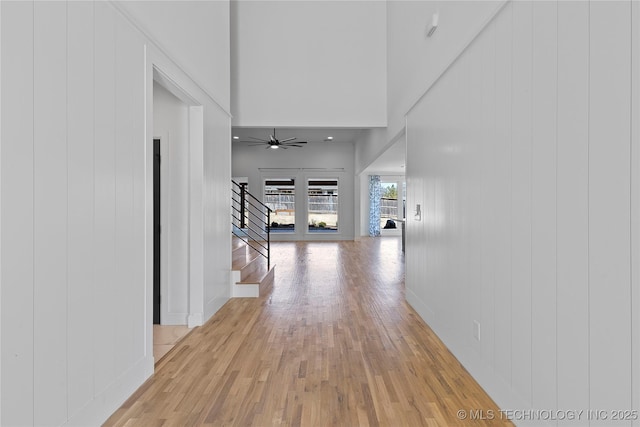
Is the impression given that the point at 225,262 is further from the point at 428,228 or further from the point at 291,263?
the point at 291,263

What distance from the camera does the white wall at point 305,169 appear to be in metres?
12.1

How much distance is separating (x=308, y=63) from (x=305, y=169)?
675 centimetres

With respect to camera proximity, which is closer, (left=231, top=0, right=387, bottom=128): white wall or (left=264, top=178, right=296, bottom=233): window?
(left=231, top=0, right=387, bottom=128): white wall

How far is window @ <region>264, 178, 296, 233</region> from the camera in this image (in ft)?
40.3

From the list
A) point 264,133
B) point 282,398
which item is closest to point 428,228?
point 282,398

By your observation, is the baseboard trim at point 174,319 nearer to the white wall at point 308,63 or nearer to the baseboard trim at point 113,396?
the baseboard trim at point 113,396

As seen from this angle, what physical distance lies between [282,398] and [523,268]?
1490 millimetres

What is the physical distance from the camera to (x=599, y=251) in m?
1.25

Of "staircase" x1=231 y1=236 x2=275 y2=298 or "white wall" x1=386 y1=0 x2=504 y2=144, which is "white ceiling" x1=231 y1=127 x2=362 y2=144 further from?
"staircase" x1=231 y1=236 x2=275 y2=298

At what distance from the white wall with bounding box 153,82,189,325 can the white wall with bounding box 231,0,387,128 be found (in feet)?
6.15

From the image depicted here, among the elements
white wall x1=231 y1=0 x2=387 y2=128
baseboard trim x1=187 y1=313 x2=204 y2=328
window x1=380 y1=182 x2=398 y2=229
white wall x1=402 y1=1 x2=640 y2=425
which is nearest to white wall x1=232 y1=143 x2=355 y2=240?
window x1=380 y1=182 x2=398 y2=229

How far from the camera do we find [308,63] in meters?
5.44

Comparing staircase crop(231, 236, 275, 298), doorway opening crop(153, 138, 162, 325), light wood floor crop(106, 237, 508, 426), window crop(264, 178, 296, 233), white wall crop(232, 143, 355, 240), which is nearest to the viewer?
light wood floor crop(106, 237, 508, 426)

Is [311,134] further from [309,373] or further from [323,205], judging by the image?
[309,373]
